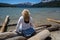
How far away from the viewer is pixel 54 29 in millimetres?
5848

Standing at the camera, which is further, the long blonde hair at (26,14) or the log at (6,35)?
the long blonde hair at (26,14)

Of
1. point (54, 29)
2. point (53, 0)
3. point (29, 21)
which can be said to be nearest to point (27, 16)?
point (29, 21)

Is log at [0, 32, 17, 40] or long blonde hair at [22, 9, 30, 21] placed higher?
long blonde hair at [22, 9, 30, 21]

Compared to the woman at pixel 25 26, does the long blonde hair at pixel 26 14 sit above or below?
above

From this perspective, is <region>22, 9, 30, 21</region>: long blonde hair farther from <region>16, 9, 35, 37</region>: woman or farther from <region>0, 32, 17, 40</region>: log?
<region>0, 32, 17, 40</region>: log

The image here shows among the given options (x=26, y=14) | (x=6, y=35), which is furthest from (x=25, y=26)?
(x=6, y=35)

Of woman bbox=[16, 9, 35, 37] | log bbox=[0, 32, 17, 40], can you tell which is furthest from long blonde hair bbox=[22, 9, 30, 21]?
log bbox=[0, 32, 17, 40]

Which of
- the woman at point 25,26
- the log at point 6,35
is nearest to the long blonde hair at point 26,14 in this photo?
the woman at point 25,26

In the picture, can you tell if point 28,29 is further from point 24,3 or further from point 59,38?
point 24,3

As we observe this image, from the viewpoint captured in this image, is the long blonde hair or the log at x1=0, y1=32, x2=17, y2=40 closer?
the log at x1=0, y1=32, x2=17, y2=40

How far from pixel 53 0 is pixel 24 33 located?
13.4 meters

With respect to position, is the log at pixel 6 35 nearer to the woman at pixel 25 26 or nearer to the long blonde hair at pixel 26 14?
the woman at pixel 25 26

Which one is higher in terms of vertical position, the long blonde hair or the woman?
the long blonde hair

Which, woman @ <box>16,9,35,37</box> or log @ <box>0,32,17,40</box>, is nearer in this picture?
log @ <box>0,32,17,40</box>
